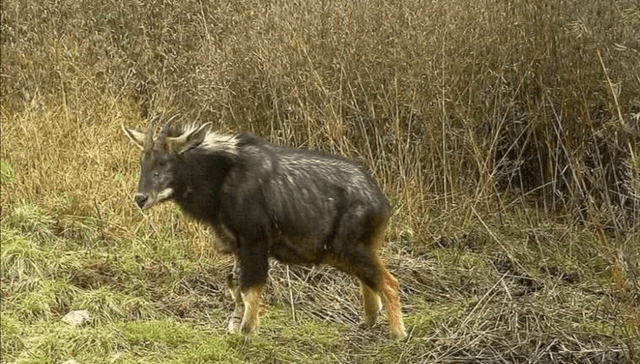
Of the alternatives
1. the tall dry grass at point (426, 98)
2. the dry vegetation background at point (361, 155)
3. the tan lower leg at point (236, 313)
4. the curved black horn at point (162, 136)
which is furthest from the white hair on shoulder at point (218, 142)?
the tall dry grass at point (426, 98)

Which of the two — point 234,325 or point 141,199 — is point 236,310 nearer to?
point 234,325

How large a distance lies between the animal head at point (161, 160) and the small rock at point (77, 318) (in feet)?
2.83

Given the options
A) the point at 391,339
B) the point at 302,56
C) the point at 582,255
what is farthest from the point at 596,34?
the point at 391,339

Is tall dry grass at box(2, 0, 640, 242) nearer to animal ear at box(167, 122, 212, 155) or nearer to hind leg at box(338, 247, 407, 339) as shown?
hind leg at box(338, 247, 407, 339)

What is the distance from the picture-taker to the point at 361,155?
28.5ft

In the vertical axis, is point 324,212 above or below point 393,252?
above

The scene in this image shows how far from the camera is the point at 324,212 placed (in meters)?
6.38

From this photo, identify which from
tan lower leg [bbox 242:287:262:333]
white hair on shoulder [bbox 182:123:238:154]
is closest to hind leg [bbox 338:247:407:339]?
tan lower leg [bbox 242:287:262:333]

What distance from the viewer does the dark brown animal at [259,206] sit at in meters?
6.22

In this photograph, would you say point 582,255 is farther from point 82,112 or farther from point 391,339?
point 82,112

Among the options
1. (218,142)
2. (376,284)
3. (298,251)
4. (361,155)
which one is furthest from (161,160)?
(361,155)

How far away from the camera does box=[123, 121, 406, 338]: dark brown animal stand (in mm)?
6223

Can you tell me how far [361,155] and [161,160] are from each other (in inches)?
109

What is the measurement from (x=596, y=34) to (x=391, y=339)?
3.71 metres
